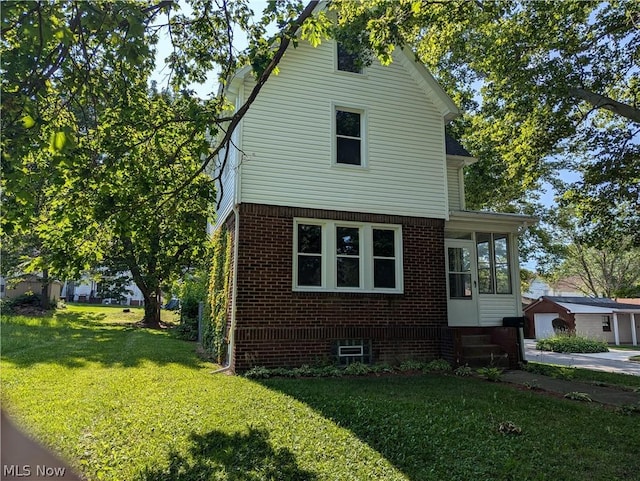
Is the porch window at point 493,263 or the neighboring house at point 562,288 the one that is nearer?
the porch window at point 493,263

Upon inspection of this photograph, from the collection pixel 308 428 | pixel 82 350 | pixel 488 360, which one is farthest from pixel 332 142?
pixel 82 350

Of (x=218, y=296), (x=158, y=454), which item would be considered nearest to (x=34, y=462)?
(x=158, y=454)

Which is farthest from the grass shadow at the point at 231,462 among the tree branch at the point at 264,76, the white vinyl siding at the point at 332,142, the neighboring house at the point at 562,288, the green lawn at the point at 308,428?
the neighboring house at the point at 562,288

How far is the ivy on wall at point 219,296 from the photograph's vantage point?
33.8 ft

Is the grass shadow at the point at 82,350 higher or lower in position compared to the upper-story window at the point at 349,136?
lower

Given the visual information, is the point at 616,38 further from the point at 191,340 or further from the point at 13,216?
the point at 191,340

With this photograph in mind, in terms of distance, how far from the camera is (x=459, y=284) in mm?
11664

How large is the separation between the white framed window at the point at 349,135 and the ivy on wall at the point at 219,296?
3.50 metres

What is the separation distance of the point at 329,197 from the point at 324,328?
3.06 m

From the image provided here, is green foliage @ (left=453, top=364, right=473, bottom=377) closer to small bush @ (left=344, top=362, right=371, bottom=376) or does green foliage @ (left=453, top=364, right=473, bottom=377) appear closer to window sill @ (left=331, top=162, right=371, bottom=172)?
small bush @ (left=344, top=362, right=371, bottom=376)

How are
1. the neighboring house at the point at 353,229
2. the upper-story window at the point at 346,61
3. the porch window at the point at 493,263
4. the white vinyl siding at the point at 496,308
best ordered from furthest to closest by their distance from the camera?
1. the porch window at the point at 493,263
2. the white vinyl siding at the point at 496,308
3. the upper-story window at the point at 346,61
4. the neighboring house at the point at 353,229

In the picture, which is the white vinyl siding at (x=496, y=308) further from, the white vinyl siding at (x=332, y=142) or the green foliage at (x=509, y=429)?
the green foliage at (x=509, y=429)

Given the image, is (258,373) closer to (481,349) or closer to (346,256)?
(346,256)
